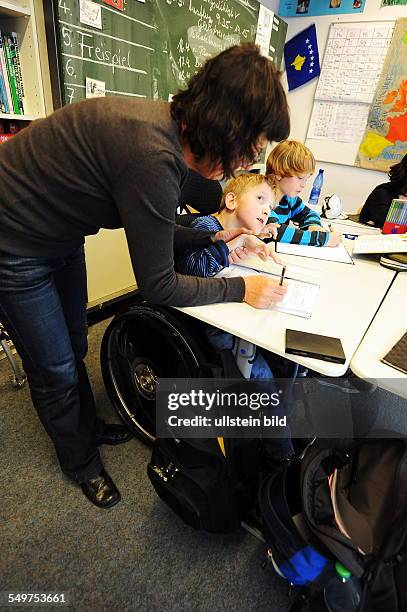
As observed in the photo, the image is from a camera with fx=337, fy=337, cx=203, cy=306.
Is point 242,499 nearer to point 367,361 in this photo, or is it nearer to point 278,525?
point 278,525

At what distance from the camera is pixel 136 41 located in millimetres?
1906

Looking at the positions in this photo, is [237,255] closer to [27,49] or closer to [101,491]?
[101,491]

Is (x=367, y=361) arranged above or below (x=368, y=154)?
below

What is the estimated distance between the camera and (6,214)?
795 millimetres

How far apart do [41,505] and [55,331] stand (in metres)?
0.67

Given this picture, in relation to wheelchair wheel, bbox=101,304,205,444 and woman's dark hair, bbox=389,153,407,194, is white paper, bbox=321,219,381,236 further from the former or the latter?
wheelchair wheel, bbox=101,304,205,444

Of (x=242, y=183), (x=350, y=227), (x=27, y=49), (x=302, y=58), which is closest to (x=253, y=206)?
(x=242, y=183)

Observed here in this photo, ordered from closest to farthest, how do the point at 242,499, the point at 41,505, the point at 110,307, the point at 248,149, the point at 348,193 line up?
the point at 248,149, the point at 242,499, the point at 41,505, the point at 110,307, the point at 348,193

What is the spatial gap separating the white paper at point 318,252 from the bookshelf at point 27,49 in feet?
4.38

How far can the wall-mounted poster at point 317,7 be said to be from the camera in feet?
9.53

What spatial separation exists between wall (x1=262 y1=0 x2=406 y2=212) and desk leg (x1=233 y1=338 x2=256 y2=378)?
3.01 metres

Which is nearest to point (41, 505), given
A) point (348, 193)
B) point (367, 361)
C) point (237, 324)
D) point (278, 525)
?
point (278, 525)

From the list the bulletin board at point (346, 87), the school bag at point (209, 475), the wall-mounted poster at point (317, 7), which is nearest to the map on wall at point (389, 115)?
the bulletin board at point (346, 87)

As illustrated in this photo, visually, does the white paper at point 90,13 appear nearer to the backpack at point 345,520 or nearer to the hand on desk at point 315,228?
the hand on desk at point 315,228
